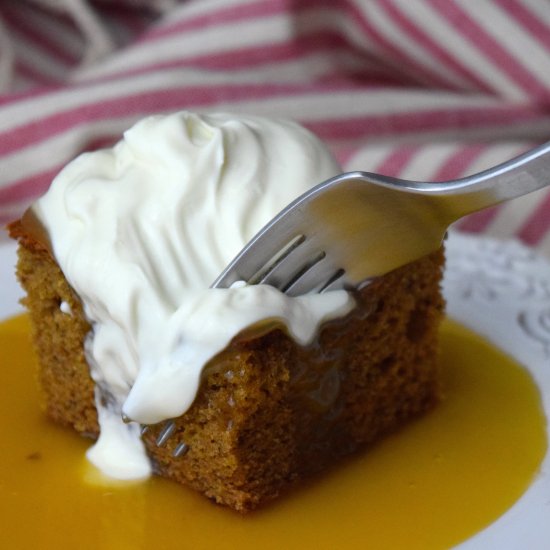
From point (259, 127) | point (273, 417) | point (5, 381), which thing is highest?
point (259, 127)

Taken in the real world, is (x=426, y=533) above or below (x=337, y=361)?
below

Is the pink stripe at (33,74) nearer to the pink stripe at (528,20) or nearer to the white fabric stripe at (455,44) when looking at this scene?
the white fabric stripe at (455,44)

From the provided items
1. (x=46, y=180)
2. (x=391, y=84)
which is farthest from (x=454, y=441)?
(x=391, y=84)

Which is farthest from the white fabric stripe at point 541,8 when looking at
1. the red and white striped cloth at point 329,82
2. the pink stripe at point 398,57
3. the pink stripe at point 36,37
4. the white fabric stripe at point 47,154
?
the pink stripe at point 36,37

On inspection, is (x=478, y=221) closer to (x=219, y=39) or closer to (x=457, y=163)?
(x=457, y=163)

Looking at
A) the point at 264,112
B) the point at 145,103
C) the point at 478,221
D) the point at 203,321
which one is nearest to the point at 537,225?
the point at 478,221

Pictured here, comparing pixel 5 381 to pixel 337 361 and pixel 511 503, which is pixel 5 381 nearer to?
pixel 337 361

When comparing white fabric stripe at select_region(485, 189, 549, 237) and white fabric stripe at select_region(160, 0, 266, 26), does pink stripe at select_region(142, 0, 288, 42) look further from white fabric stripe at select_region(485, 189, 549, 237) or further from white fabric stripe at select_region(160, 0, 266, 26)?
white fabric stripe at select_region(485, 189, 549, 237)
